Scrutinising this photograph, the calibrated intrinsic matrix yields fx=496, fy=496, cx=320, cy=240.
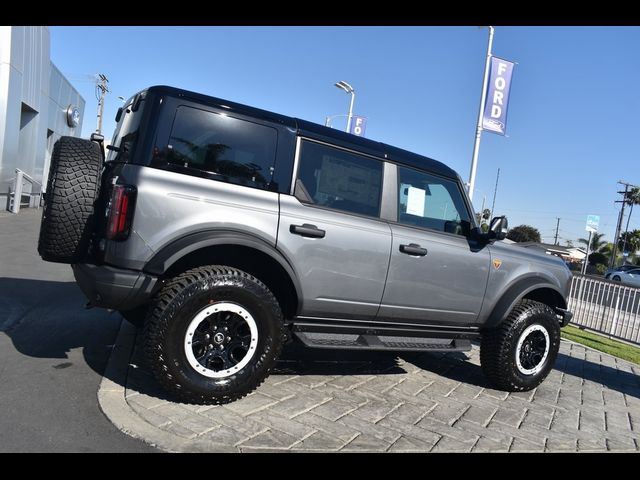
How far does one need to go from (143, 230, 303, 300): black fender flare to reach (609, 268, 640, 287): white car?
95.6 feet

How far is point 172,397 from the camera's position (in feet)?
11.7

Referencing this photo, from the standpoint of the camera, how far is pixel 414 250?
167 inches

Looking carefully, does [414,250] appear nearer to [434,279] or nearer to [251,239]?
[434,279]

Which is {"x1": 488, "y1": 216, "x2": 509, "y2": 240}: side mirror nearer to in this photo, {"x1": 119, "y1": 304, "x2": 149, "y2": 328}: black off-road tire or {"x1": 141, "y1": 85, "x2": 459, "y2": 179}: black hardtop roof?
{"x1": 141, "y1": 85, "x2": 459, "y2": 179}: black hardtop roof

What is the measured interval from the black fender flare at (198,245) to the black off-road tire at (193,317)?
173mm

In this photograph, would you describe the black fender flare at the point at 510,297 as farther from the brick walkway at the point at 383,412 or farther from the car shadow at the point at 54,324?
the car shadow at the point at 54,324

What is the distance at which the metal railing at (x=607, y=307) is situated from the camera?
8922 mm

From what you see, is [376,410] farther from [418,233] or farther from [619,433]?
[619,433]

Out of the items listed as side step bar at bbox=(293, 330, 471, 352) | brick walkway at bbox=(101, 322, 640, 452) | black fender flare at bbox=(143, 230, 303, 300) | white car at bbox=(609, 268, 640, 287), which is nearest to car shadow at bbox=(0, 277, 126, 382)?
brick walkway at bbox=(101, 322, 640, 452)

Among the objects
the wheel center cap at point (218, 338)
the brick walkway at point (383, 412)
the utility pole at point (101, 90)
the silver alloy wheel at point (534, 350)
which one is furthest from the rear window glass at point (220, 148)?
the utility pole at point (101, 90)

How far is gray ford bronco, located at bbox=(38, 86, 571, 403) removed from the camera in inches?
132

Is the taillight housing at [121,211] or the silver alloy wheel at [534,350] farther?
the silver alloy wheel at [534,350]

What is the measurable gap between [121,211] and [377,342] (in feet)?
7.53

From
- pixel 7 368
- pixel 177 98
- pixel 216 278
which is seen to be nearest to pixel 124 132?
pixel 177 98
